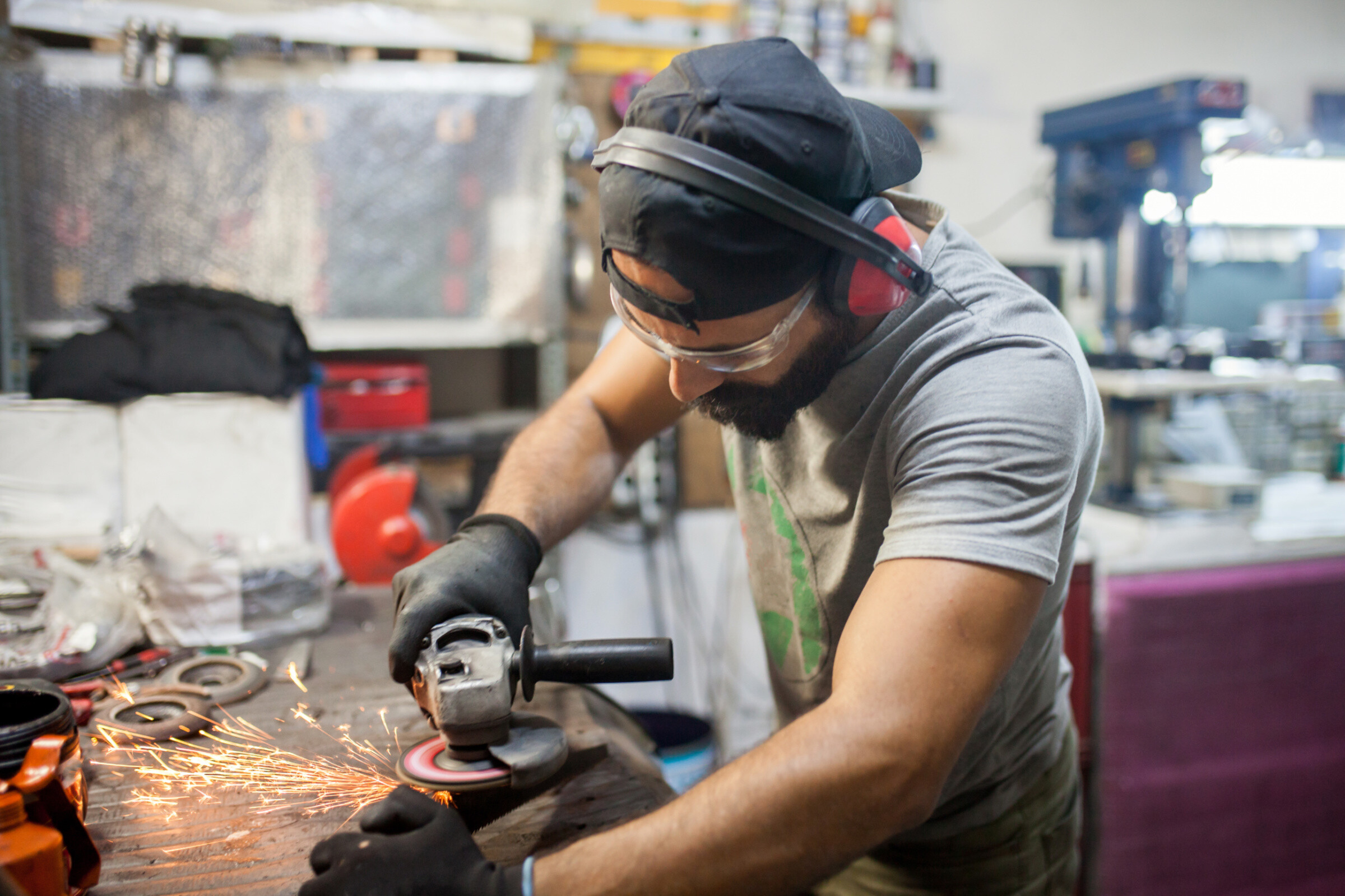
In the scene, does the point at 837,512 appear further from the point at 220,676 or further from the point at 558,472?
the point at 220,676

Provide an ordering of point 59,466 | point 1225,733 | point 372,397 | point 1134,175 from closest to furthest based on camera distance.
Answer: point 59,466
point 1225,733
point 1134,175
point 372,397

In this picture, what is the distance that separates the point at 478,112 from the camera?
2703 millimetres

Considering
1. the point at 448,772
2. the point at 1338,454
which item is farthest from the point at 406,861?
the point at 1338,454

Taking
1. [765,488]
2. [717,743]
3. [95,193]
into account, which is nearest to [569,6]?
[95,193]

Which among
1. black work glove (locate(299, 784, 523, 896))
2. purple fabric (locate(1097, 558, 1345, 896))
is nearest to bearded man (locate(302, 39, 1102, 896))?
black work glove (locate(299, 784, 523, 896))

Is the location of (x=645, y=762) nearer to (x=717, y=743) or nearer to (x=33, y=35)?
(x=717, y=743)

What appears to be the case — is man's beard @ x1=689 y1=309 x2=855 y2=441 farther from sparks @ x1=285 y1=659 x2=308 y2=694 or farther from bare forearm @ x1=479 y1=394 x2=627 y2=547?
sparks @ x1=285 y1=659 x2=308 y2=694

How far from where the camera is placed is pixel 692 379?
1.08 metres

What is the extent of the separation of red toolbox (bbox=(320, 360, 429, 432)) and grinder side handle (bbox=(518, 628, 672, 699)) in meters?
1.85

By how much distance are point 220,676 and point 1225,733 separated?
8.20 ft

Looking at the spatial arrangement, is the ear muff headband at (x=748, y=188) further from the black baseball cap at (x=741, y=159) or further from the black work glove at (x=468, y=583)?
the black work glove at (x=468, y=583)

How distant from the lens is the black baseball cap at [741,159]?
89 centimetres

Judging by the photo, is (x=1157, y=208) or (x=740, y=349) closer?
(x=740, y=349)

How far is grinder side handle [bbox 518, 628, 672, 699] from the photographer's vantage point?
3.26 feet
